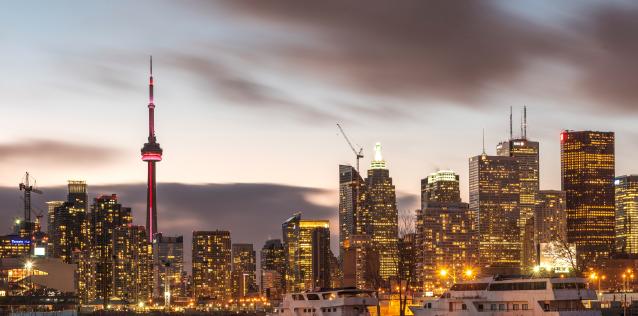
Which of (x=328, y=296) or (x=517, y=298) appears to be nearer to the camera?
(x=517, y=298)

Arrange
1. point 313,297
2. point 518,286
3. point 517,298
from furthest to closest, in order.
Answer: point 313,297 < point 518,286 < point 517,298

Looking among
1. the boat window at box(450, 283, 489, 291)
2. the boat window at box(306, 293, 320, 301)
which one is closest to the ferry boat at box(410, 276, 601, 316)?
the boat window at box(450, 283, 489, 291)

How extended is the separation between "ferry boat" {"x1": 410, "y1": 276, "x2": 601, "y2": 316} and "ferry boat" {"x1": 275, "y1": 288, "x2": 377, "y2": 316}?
1579 centimetres

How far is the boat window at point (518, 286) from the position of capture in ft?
397

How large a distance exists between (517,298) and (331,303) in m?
31.5

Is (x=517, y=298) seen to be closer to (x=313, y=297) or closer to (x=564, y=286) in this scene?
(x=564, y=286)

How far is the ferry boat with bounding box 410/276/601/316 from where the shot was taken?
11969cm

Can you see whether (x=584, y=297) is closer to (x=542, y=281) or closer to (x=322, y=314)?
(x=542, y=281)

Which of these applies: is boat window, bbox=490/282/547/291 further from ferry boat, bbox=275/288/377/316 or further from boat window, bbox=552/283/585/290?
ferry boat, bbox=275/288/377/316

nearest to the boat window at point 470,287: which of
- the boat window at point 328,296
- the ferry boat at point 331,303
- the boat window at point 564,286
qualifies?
the boat window at point 564,286

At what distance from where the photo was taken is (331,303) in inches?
5753

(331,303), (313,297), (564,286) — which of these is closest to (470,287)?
(564,286)

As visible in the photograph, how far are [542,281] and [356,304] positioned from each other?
3162 cm

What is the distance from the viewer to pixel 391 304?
17238cm
